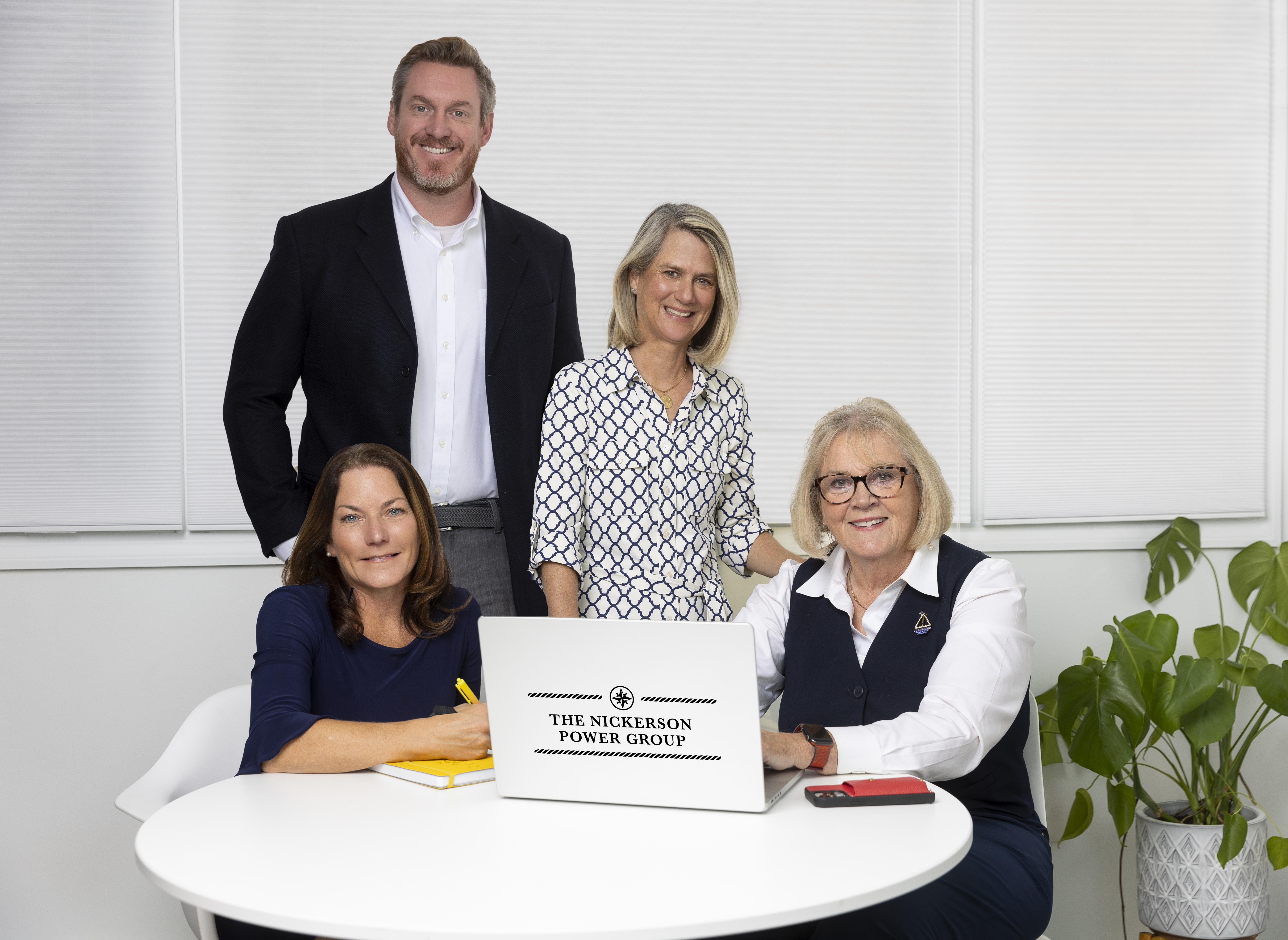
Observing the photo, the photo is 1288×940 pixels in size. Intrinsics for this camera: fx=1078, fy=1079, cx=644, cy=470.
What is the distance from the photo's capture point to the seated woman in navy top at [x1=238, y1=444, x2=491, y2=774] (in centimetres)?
167

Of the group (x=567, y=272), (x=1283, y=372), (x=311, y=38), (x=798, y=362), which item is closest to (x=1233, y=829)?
(x=1283, y=372)

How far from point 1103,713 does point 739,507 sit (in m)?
1.12

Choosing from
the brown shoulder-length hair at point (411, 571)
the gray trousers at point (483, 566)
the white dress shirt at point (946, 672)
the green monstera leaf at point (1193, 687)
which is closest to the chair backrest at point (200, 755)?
the brown shoulder-length hair at point (411, 571)

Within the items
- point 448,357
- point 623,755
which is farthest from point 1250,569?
point 623,755

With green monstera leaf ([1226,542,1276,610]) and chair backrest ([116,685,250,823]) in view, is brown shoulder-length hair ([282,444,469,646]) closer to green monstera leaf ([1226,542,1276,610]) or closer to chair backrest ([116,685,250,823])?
chair backrest ([116,685,250,823])

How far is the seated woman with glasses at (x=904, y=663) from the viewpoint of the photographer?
1645 mm

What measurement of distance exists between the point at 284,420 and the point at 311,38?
1267 mm

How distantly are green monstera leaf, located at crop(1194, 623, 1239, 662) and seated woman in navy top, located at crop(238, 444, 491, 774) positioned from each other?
216cm

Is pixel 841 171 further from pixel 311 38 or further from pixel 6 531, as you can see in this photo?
pixel 6 531

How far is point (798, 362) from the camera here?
3264mm

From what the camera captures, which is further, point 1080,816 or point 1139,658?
point 1080,816

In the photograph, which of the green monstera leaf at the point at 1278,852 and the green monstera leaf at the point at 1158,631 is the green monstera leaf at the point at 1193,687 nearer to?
the green monstera leaf at the point at 1158,631

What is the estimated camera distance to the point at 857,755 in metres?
1.61

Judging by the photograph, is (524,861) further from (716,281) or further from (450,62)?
(450,62)
